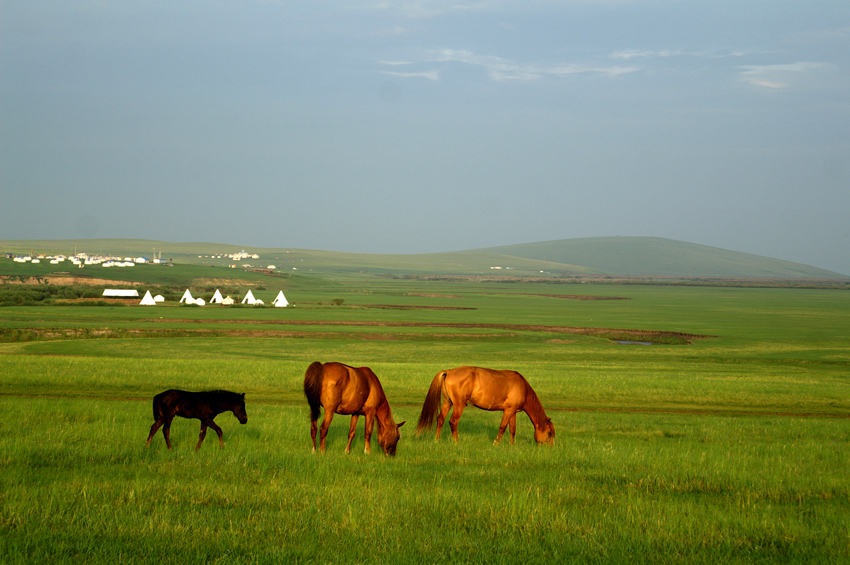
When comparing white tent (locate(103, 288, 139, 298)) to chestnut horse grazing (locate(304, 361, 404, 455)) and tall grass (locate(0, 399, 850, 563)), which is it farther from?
chestnut horse grazing (locate(304, 361, 404, 455))

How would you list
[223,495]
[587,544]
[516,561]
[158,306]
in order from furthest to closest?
[158,306]
[223,495]
[587,544]
[516,561]

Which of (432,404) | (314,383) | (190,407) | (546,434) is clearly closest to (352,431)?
(314,383)

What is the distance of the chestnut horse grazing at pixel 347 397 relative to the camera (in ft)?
40.0

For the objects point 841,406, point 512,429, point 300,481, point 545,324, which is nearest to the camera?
point 300,481

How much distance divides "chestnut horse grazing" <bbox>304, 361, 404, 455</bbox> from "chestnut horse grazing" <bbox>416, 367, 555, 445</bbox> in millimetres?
1773

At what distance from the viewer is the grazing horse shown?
12.0 meters

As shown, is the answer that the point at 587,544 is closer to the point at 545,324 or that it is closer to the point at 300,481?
the point at 300,481

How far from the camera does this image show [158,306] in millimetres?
87812

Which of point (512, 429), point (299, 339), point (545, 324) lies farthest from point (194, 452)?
point (545, 324)

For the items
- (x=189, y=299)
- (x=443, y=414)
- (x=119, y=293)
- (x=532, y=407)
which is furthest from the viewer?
(x=119, y=293)

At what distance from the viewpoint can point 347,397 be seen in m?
12.4

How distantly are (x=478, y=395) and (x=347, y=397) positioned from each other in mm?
3204

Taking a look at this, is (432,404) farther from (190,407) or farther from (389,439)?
(190,407)

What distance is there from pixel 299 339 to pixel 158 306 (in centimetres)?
4204
